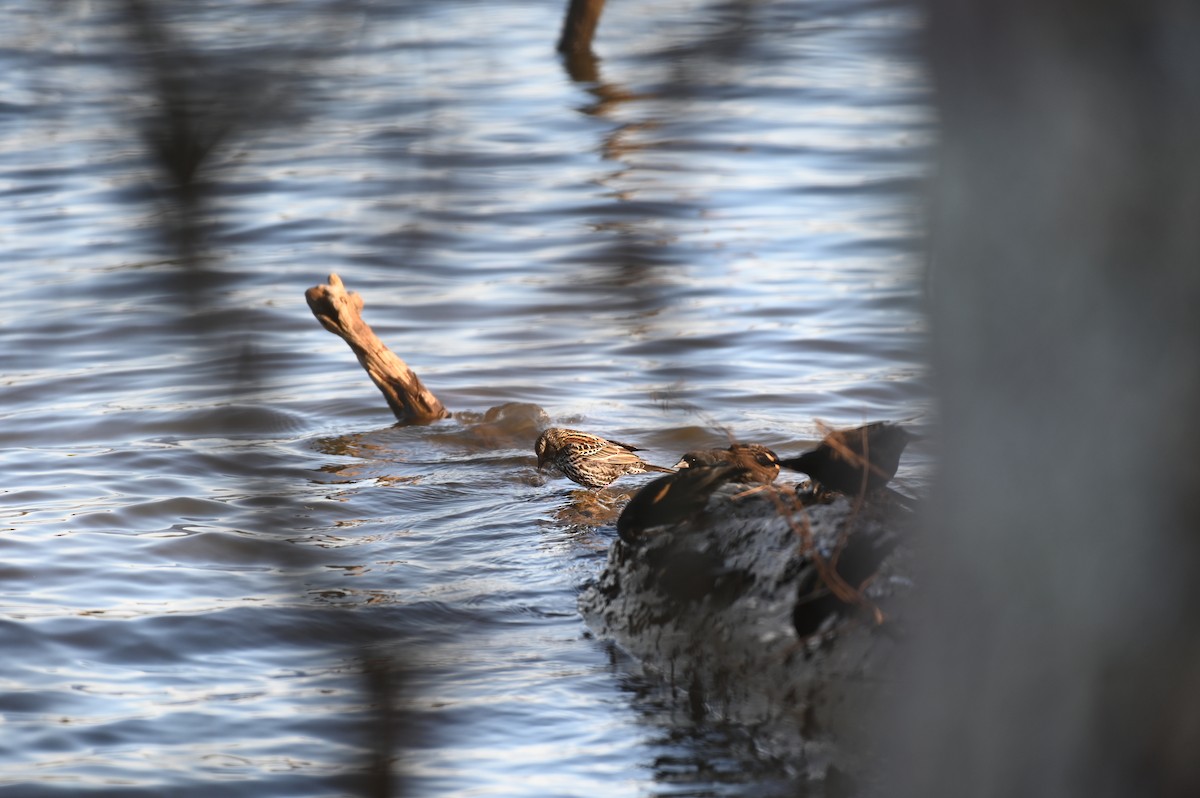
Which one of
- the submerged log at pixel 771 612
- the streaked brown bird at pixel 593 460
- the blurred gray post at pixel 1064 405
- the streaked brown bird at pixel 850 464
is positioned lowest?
the streaked brown bird at pixel 593 460

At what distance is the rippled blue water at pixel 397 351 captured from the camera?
0.91 metres

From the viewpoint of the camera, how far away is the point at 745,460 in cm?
372

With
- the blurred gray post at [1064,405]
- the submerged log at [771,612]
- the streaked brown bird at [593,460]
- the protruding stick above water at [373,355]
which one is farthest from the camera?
the protruding stick above water at [373,355]

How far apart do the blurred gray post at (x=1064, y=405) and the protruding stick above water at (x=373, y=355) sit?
202 inches

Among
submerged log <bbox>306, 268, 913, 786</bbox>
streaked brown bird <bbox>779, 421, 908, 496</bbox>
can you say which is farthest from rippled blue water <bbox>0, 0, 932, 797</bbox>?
streaked brown bird <bbox>779, 421, 908, 496</bbox>

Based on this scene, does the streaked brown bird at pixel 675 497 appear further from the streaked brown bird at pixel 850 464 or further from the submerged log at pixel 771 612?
the streaked brown bird at pixel 850 464

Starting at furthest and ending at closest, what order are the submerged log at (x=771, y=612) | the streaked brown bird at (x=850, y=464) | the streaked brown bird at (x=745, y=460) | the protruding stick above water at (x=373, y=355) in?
the protruding stick above water at (x=373, y=355) < the streaked brown bird at (x=745, y=460) < the streaked brown bird at (x=850, y=464) < the submerged log at (x=771, y=612)

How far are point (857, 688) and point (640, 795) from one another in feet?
2.00

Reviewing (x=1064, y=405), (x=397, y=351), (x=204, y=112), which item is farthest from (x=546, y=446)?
(x=204, y=112)

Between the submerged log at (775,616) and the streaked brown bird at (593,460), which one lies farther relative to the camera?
the streaked brown bird at (593,460)

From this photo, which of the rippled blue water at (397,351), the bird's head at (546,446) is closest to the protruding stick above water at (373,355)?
the rippled blue water at (397,351)

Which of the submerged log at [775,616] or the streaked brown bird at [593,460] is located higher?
the submerged log at [775,616]

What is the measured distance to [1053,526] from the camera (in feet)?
3.65

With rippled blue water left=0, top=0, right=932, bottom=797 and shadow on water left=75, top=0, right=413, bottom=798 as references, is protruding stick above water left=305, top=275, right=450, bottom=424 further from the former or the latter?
shadow on water left=75, top=0, right=413, bottom=798
